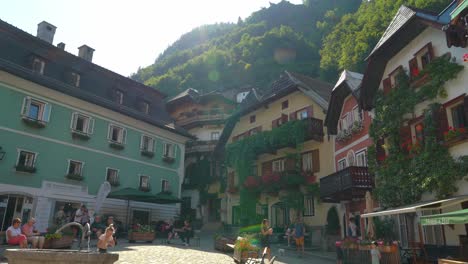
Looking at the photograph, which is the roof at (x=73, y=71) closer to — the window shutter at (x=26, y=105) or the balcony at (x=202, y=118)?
the window shutter at (x=26, y=105)

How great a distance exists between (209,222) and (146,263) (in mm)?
23909

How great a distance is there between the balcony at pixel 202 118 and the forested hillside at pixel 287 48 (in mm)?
13313

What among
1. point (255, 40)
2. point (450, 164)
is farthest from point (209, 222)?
point (255, 40)

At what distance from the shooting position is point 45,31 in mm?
30594

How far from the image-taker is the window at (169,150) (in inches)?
1278

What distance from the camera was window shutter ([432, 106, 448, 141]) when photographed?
14039mm

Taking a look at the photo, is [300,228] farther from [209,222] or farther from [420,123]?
[209,222]

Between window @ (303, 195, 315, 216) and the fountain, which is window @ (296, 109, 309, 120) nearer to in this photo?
window @ (303, 195, 315, 216)

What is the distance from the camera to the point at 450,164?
13.2 metres

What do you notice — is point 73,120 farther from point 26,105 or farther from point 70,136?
point 26,105

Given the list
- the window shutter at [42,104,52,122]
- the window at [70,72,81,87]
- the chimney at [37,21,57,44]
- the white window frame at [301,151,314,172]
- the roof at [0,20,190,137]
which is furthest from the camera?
the chimney at [37,21,57,44]

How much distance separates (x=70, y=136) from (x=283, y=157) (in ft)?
48.1

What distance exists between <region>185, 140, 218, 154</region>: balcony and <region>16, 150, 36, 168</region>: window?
692 inches

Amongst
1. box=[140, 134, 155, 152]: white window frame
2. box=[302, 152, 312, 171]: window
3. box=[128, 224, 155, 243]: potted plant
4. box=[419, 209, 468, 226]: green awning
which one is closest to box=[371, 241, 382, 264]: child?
box=[419, 209, 468, 226]: green awning
